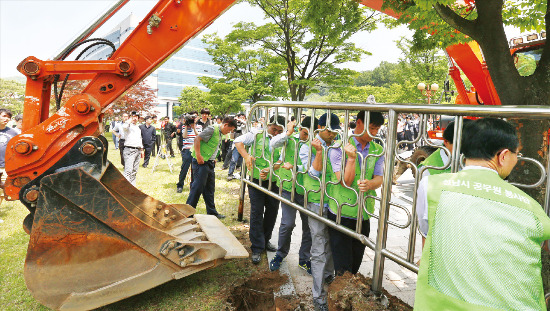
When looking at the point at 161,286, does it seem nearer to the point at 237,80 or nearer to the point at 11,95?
the point at 237,80

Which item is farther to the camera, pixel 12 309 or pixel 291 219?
pixel 291 219

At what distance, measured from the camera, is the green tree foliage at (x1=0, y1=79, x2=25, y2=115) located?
33.7 m

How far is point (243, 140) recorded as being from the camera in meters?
4.20

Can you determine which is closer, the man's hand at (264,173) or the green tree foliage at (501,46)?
the green tree foliage at (501,46)

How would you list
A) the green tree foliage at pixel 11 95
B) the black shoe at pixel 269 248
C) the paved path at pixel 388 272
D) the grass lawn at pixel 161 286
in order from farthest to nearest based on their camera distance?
the green tree foliage at pixel 11 95 → the black shoe at pixel 269 248 → the paved path at pixel 388 272 → the grass lawn at pixel 161 286

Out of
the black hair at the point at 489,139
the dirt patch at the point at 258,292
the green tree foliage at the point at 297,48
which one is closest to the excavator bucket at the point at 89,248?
the dirt patch at the point at 258,292

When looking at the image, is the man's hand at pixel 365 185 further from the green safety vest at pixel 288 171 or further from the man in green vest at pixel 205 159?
the man in green vest at pixel 205 159

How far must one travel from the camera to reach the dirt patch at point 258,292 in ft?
9.74

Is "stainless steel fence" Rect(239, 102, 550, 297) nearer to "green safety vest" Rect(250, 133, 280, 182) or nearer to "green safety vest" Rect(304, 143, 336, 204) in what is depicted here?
"green safety vest" Rect(304, 143, 336, 204)

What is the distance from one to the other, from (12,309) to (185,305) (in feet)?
4.81

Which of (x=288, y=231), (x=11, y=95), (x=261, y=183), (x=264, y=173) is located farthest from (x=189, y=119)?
(x=11, y=95)

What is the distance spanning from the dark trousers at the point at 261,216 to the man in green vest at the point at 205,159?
3.95ft

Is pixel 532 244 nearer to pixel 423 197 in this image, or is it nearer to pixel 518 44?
pixel 423 197

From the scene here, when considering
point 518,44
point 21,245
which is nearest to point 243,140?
point 21,245
